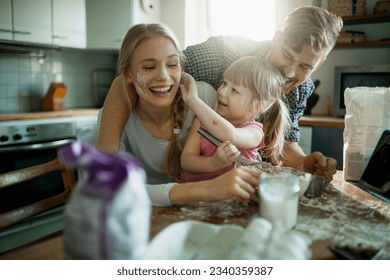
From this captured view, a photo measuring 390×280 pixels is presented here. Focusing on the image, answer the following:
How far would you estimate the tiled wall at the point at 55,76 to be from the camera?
2889 mm

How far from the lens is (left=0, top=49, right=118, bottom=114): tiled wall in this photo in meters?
2.89

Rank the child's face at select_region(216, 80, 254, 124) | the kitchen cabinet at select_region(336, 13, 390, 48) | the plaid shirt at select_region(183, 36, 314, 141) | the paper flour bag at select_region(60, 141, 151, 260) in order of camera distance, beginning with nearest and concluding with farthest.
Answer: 1. the paper flour bag at select_region(60, 141, 151, 260)
2. the child's face at select_region(216, 80, 254, 124)
3. the plaid shirt at select_region(183, 36, 314, 141)
4. the kitchen cabinet at select_region(336, 13, 390, 48)

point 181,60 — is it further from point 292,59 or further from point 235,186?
point 235,186

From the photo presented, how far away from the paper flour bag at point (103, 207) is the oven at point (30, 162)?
6.74 feet

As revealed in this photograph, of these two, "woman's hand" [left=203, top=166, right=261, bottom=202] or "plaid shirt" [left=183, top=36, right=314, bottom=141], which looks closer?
"woman's hand" [left=203, top=166, right=261, bottom=202]

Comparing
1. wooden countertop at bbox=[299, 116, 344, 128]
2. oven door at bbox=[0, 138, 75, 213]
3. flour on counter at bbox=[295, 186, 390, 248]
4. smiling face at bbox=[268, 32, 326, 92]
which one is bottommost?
oven door at bbox=[0, 138, 75, 213]

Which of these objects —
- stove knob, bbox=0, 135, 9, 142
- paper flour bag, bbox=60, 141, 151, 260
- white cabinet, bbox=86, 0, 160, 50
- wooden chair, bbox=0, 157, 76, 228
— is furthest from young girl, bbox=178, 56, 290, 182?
white cabinet, bbox=86, 0, 160, 50

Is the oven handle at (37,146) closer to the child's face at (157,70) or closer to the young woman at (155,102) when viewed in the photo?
the young woman at (155,102)

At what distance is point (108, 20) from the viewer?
10.5ft

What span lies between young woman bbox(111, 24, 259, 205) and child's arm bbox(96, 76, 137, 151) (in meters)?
0.04

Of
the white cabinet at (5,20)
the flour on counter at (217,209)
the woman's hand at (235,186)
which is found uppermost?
the white cabinet at (5,20)

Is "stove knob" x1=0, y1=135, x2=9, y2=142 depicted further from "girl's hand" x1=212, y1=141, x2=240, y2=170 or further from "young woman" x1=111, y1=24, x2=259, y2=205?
"girl's hand" x1=212, y1=141, x2=240, y2=170

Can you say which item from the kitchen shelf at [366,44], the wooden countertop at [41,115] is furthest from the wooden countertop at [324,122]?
the wooden countertop at [41,115]
